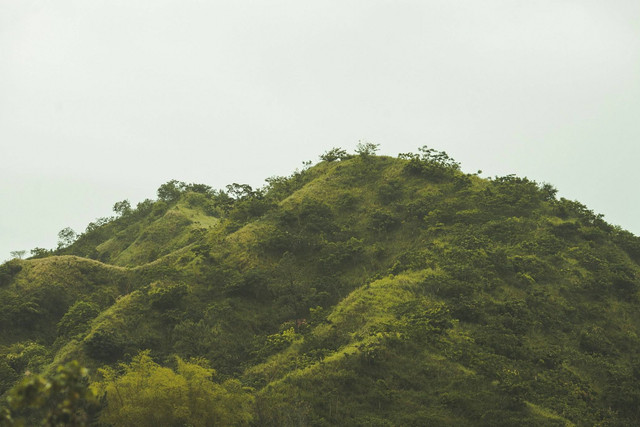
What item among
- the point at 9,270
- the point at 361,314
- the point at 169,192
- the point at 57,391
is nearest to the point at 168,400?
the point at 57,391

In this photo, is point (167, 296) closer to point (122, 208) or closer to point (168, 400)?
point (168, 400)

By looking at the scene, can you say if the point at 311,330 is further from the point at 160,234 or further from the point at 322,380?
the point at 160,234

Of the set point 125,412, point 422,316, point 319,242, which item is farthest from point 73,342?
point 422,316

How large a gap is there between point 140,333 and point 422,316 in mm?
20785

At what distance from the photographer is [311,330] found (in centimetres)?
3662

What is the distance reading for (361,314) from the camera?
3588cm

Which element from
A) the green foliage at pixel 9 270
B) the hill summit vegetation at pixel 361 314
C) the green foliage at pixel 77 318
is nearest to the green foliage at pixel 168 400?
the hill summit vegetation at pixel 361 314

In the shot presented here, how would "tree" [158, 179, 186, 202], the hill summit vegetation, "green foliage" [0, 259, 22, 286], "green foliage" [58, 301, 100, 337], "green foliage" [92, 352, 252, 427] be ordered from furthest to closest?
"tree" [158, 179, 186, 202], "green foliage" [0, 259, 22, 286], "green foliage" [58, 301, 100, 337], the hill summit vegetation, "green foliage" [92, 352, 252, 427]

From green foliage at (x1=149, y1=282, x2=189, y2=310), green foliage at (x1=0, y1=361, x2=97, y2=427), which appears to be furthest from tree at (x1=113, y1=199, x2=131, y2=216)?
green foliage at (x1=0, y1=361, x2=97, y2=427)

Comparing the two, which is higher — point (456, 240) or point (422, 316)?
point (456, 240)

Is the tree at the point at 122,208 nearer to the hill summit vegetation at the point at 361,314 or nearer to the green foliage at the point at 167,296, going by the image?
the hill summit vegetation at the point at 361,314

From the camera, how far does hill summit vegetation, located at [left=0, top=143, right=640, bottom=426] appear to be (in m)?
26.1

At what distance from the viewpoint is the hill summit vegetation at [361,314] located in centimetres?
2606

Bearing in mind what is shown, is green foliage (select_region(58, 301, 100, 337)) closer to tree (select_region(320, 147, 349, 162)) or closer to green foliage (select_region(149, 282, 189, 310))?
green foliage (select_region(149, 282, 189, 310))
